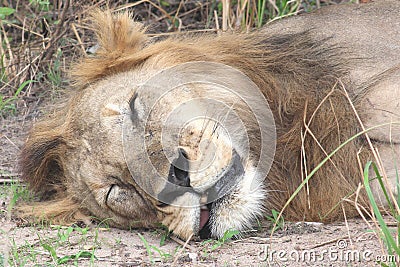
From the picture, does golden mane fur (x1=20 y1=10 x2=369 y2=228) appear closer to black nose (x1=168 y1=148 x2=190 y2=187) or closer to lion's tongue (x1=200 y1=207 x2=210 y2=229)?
lion's tongue (x1=200 y1=207 x2=210 y2=229)

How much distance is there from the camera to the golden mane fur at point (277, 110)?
3402 mm

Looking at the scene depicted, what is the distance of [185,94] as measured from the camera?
3.33 metres

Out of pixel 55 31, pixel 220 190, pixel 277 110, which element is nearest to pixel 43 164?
pixel 220 190

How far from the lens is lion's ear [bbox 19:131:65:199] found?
12.0ft

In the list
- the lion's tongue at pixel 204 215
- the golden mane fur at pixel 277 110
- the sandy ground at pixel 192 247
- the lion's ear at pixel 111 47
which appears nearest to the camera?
the sandy ground at pixel 192 247

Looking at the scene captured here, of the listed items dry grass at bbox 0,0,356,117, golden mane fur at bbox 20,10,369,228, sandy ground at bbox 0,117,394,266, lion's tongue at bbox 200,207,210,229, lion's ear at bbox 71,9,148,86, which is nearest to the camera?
sandy ground at bbox 0,117,394,266

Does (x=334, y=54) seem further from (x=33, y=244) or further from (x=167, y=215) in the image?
(x=33, y=244)

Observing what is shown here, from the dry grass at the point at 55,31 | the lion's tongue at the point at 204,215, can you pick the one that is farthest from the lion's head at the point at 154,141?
the dry grass at the point at 55,31

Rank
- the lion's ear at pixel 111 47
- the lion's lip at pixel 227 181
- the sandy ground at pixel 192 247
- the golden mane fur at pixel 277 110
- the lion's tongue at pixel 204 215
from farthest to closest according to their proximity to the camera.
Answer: the lion's ear at pixel 111 47 < the golden mane fur at pixel 277 110 < the lion's tongue at pixel 204 215 < the lion's lip at pixel 227 181 < the sandy ground at pixel 192 247

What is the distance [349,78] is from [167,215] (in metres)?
1.14

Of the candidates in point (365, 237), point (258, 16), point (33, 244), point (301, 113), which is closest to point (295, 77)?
point (301, 113)

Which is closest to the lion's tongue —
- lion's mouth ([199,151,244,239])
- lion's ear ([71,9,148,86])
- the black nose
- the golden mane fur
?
lion's mouth ([199,151,244,239])

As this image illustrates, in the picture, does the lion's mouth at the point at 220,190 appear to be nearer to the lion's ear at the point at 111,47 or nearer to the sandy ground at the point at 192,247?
the sandy ground at the point at 192,247

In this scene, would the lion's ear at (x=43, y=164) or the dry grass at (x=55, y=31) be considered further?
the dry grass at (x=55, y=31)
